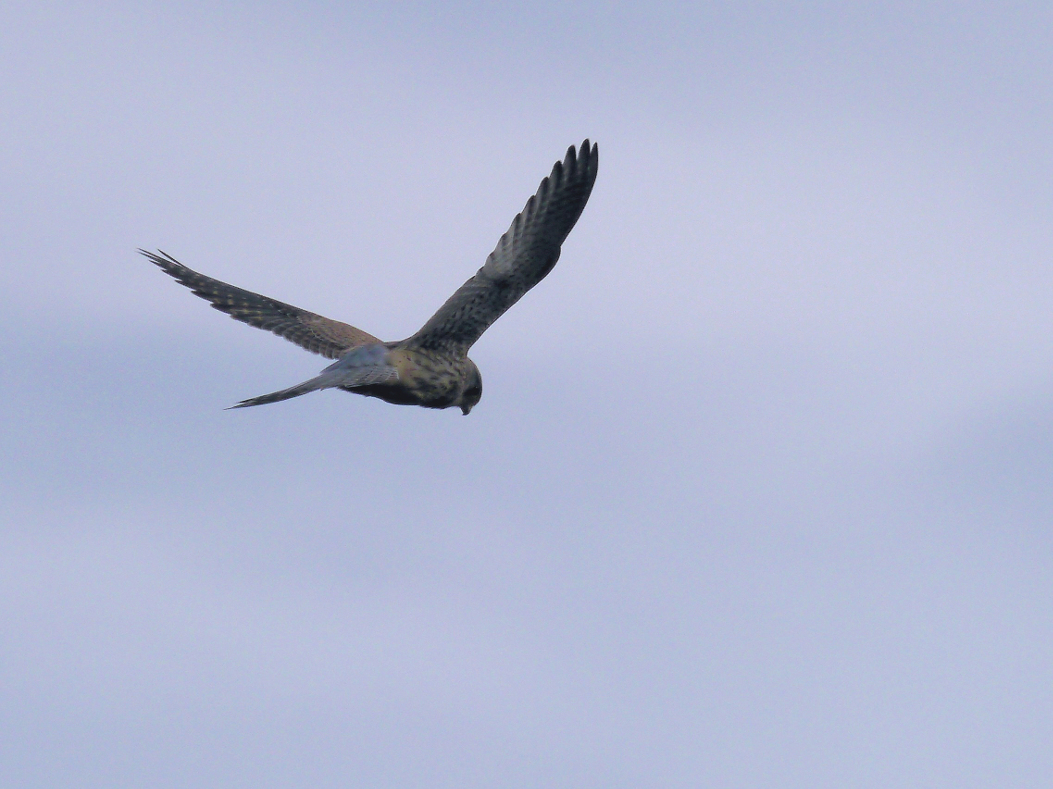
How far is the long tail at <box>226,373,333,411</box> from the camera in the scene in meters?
10.5

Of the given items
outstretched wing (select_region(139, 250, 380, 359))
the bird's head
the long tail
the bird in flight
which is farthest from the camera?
outstretched wing (select_region(139, 250, 380, 359))

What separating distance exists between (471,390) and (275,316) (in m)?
3.16

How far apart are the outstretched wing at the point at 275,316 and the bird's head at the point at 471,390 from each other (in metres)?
1.49

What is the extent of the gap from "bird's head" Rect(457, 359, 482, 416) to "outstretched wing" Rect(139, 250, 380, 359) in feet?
4.90

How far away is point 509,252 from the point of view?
12953mm

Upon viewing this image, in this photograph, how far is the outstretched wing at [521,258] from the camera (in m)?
12.7

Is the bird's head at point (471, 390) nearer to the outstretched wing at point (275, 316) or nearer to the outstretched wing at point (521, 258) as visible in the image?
the outstretched wing at point (521, 258)

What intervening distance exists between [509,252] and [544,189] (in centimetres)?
77

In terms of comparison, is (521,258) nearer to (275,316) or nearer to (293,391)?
(293,391)

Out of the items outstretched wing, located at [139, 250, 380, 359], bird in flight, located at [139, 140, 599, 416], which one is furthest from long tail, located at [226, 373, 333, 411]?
outstretched wing, located at [139, 250, 380, 359]

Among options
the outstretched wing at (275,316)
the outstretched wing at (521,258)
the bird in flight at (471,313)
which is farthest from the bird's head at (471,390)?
the outstretched wing at (275,316)

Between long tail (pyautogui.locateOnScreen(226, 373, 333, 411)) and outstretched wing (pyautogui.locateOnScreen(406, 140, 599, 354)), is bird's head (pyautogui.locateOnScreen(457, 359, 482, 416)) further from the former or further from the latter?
long tail (pyautogui.locateOnScreen(226, 373, 333, 411))

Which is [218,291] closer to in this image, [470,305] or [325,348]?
[325,348]

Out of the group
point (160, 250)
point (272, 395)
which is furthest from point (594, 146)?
point (160, 250)
